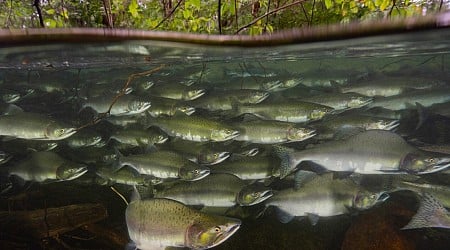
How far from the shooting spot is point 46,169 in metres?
5.70

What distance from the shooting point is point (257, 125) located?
5.75 m

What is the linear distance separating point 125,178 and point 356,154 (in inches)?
125

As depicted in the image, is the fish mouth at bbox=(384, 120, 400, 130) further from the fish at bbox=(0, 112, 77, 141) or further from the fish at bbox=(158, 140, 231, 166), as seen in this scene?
the fish at bbox=(0, 112, 77, 141)

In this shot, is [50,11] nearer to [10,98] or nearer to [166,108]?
A: [166,108]

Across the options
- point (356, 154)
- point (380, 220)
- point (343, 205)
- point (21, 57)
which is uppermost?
point (21, 57)

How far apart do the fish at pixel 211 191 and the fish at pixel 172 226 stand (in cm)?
77

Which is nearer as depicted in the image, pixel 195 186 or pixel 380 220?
pixel 195 186

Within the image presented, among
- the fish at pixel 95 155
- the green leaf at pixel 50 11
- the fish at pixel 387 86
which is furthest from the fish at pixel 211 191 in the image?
the fish at pixel 387 86

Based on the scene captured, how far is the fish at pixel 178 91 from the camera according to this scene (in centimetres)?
711

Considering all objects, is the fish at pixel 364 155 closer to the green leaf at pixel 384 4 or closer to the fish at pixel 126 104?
the green leaf at pixel 384 4

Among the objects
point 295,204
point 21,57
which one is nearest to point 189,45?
point 295,204

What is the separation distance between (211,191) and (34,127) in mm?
2955

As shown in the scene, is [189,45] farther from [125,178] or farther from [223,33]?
[125,178]

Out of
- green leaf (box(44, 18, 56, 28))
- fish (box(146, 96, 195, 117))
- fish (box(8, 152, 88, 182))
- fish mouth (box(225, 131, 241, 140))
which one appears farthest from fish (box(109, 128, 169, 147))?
green leaf (box(44, 18, 56, 28))
